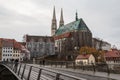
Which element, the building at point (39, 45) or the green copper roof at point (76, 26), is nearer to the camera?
the green copper roof at point (76, 26)

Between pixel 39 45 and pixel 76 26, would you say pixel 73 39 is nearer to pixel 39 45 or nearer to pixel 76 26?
pixel 76 26

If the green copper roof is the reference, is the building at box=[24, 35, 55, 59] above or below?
below

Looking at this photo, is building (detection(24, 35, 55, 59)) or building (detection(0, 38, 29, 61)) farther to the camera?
building (detection(24, 35, 55, 59))

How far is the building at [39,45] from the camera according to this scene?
15800 cm

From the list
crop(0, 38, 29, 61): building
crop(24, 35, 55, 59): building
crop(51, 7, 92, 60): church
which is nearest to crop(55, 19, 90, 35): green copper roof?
crop(51, 7, 92, 60): church

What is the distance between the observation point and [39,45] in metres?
164

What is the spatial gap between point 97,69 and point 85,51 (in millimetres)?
86901

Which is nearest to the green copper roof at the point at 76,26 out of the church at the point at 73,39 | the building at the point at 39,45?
the church at the point at 73,39

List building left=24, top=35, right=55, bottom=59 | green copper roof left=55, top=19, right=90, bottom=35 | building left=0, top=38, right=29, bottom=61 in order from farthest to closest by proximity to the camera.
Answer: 1. building left=24, top=35, right=55, bottom=59
2. green copper roof left=55, top=19, right=90, bottom=35
3. building left=0, top=38, right=29, bottom=61

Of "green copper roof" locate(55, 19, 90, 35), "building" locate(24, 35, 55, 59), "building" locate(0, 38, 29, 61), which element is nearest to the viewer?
"building" locate(0, 38, 29, 61)

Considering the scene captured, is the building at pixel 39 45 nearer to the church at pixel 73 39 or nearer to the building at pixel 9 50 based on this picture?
the church at pixel 73 39

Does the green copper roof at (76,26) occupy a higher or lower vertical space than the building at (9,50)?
higher

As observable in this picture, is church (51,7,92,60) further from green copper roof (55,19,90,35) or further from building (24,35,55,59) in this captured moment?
building (24,35,55,59)

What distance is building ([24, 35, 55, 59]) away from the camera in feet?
518
